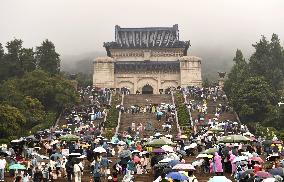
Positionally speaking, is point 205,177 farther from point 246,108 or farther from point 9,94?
point 9,94

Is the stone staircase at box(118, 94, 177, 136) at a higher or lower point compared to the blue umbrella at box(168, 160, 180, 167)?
higher

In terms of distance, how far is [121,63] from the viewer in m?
67.4

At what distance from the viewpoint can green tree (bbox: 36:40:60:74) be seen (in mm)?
58812

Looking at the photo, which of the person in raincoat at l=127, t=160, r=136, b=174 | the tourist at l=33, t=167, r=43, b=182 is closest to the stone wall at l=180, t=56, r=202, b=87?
the person in raincoat at l=127, t=160, r=136, b=174

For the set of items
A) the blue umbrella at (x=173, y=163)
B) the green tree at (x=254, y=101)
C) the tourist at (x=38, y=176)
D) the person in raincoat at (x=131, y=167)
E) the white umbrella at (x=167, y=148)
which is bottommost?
the tourist at (x=38, y=176)

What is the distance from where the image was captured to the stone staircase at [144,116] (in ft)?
135

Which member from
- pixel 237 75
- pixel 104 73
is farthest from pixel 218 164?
pixel 104 73

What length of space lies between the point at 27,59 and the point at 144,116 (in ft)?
59.5

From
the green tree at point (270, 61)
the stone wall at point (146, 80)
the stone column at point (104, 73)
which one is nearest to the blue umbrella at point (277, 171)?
the green tree at point (270, 61)

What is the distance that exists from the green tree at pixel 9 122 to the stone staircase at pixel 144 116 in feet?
25.7

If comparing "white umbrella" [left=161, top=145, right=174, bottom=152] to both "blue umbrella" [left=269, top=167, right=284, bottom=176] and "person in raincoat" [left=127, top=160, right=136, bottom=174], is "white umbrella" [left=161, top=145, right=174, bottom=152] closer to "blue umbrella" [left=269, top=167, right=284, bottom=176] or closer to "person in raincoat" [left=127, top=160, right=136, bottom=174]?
"person in raincoat" [left=127, top=160, right=136, bottom=174]

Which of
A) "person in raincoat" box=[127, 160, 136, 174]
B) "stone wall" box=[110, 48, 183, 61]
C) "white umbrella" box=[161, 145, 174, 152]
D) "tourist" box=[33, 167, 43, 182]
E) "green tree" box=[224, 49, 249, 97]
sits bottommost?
"tourist" box=[33, 167, 43, 182]

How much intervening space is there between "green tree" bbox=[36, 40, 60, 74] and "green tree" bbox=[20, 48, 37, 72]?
105cm

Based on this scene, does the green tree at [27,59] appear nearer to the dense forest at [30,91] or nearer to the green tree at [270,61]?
the dense forest at [30,91]
